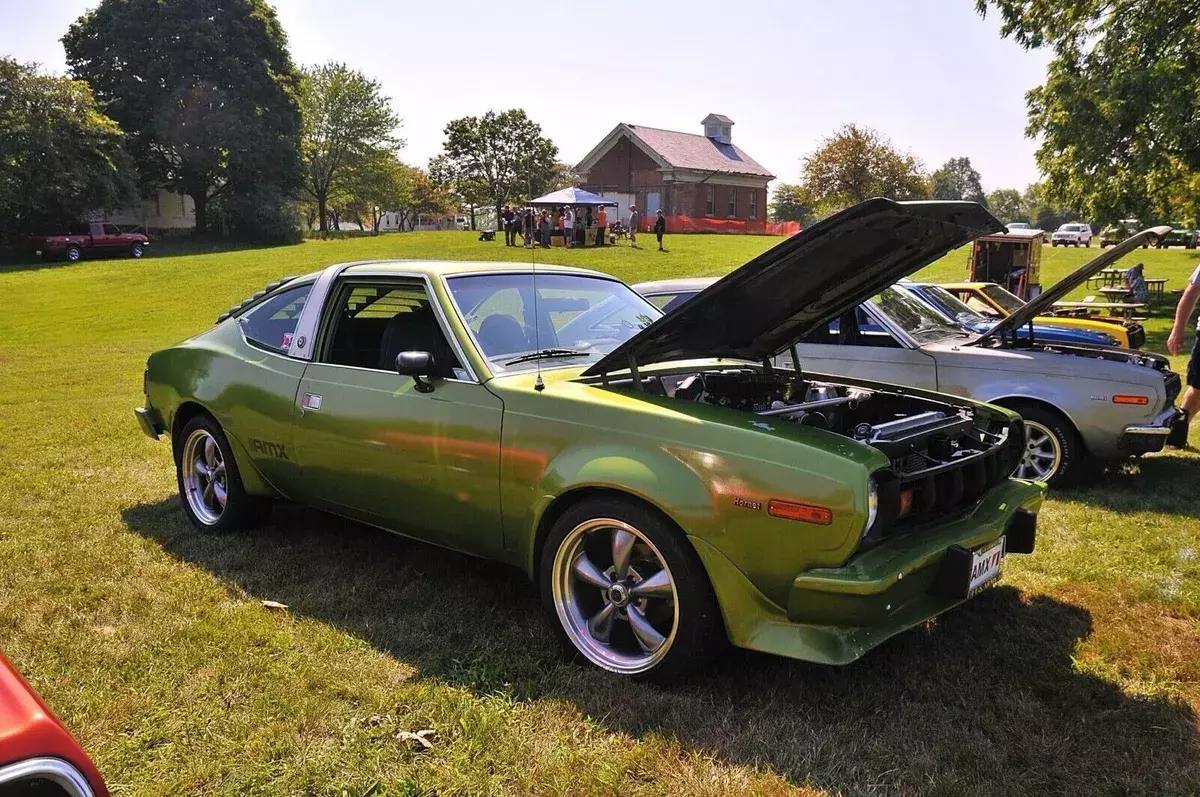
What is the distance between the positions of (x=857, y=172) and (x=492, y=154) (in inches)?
1089

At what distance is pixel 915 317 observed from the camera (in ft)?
22.8

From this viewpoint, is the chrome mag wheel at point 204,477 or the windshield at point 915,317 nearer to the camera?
the chrome mag wheel at point 204,477

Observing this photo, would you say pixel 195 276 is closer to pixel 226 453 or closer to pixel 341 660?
pixel 226 453

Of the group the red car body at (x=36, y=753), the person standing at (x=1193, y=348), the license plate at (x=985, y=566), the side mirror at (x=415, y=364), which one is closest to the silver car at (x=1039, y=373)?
the person standing at (x=1193, y=348)

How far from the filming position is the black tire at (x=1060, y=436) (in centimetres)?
595

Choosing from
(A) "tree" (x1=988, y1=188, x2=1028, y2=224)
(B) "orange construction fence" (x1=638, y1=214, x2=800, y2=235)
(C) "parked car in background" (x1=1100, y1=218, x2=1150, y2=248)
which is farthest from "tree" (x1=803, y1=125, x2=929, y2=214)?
(A) "tree" (x1=988, y1=188, x2=1028, y2=224)

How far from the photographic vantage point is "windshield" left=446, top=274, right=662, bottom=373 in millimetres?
3951

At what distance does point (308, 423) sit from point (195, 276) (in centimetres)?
2502

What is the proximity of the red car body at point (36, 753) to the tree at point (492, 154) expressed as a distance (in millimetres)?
56161

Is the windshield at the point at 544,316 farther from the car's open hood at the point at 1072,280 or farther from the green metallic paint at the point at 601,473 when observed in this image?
the car's open hood at the point at 1072,280

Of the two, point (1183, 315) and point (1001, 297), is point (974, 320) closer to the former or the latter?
point (1183, 315)

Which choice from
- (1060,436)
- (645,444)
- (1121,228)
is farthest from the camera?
(1121,228)

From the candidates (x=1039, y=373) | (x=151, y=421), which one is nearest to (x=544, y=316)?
(x=151, y=421)

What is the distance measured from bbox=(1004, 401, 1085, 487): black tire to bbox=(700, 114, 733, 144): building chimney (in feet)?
160
